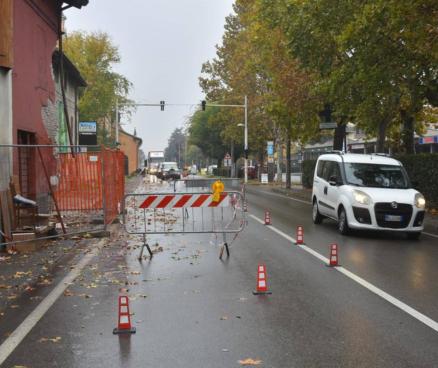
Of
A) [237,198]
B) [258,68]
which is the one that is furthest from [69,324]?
[258,68]

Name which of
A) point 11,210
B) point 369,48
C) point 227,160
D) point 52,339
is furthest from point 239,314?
point 227,160

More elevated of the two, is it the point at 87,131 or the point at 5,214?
the point at 87,131

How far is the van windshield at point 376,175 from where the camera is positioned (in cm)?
1375

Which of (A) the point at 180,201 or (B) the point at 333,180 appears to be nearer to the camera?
(A) the point at 180,201

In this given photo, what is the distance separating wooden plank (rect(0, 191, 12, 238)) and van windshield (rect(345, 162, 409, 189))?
7650 millimetres

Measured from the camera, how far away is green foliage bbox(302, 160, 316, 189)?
36594 mm

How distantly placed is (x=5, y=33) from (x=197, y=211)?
519 cm

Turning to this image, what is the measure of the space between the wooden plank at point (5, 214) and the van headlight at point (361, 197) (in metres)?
7.21

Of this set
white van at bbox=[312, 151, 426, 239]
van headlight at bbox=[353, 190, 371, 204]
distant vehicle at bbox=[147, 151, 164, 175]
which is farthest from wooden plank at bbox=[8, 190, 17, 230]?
distant vehicle at bbox=[147, 151, 164, 175]

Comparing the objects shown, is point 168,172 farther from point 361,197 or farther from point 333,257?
point 333,257

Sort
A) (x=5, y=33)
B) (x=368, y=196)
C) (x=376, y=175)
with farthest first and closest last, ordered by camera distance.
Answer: (x=376, y=175), (x=368, y=196), (x=5, y=33)

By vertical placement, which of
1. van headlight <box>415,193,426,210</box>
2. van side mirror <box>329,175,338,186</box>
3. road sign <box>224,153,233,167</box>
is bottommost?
van headlight <box>415,193,426,210</box>

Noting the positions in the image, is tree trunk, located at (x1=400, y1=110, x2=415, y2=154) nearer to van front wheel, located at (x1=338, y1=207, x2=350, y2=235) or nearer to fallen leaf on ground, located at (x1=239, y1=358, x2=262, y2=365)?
van front wheel, located at (x1=338, y1=207, x2=350, y2=235)

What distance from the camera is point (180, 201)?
10.8 metres
